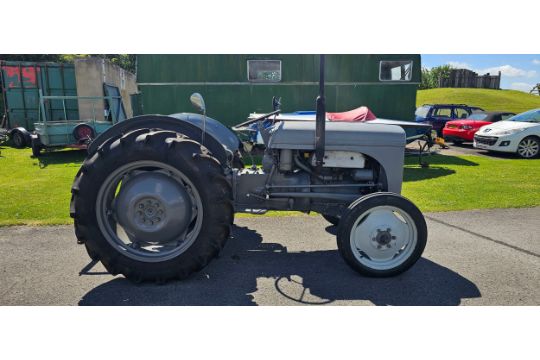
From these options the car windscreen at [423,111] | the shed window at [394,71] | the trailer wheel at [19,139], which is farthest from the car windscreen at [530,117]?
the trailer wheel at [19,139]

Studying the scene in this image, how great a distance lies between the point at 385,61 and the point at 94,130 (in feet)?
31.0

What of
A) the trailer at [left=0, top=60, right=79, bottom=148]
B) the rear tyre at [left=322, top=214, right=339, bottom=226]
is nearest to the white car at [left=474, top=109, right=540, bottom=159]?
the rear tyre at [left=322, top=214, right=339, bottom=226]

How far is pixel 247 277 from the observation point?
3363mm

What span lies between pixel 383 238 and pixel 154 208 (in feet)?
6.89

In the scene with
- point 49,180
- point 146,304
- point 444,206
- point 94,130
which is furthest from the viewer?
point 94,130

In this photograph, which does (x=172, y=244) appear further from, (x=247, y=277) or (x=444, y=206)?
(x=444, y=206)

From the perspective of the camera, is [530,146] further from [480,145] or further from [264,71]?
[264,71]

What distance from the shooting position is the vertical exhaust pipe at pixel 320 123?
3299mm

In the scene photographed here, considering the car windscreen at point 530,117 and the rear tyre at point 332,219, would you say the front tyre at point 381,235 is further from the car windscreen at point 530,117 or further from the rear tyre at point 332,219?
the car windscreen at point 530,117

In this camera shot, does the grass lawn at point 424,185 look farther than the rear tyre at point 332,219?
Yes

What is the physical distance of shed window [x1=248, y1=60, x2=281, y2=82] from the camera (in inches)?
461

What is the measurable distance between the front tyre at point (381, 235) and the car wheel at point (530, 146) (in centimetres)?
1044

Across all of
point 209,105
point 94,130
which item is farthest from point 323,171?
point 94,130

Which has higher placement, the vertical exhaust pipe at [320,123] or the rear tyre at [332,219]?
the vertical exhaust pipe at [320,123]
